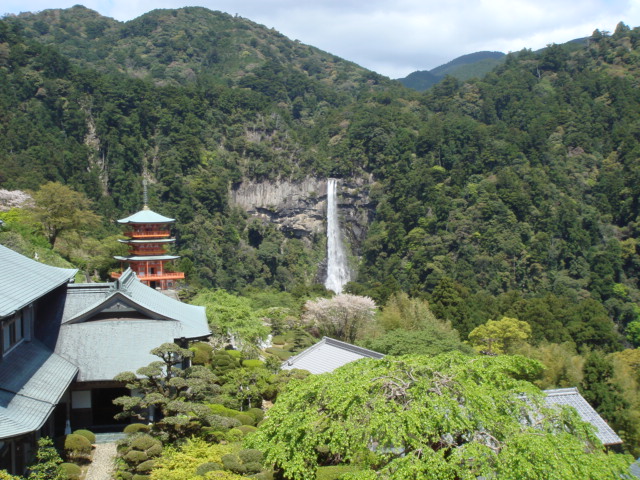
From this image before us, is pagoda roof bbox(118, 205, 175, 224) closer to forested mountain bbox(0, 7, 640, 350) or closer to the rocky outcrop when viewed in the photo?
forested mountain bbox(0, 7, 640, 350)

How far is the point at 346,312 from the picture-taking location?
33750 mm

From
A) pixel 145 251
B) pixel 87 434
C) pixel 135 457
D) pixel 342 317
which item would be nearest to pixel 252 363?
pixel 87 434

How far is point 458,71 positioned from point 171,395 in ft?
536

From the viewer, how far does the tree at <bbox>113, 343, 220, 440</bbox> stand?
12.8 m

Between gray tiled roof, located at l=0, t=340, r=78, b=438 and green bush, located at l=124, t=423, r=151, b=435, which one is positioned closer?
gray tiled roof, located at l=0, t=340, r=78, b=438

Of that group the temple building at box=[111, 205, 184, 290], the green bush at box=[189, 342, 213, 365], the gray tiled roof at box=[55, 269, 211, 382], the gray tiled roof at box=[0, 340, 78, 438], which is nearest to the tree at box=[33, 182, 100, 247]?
the temple building at box=[111, 205, 184, 290]

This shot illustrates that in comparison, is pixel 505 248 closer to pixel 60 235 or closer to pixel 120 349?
pixel 60 235

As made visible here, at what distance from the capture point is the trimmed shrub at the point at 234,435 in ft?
44.7

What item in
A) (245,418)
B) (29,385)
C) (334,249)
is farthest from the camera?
(334,249)

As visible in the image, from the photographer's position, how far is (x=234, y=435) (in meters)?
13.8

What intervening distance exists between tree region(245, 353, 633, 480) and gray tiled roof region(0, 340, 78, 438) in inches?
150

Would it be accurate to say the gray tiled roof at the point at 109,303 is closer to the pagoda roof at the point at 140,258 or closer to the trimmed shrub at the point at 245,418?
the trimmed shrub at the point at 245,418

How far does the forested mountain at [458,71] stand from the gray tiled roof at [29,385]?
145232 millimetres

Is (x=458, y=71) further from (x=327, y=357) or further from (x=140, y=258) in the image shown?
(x=327, y=357)
